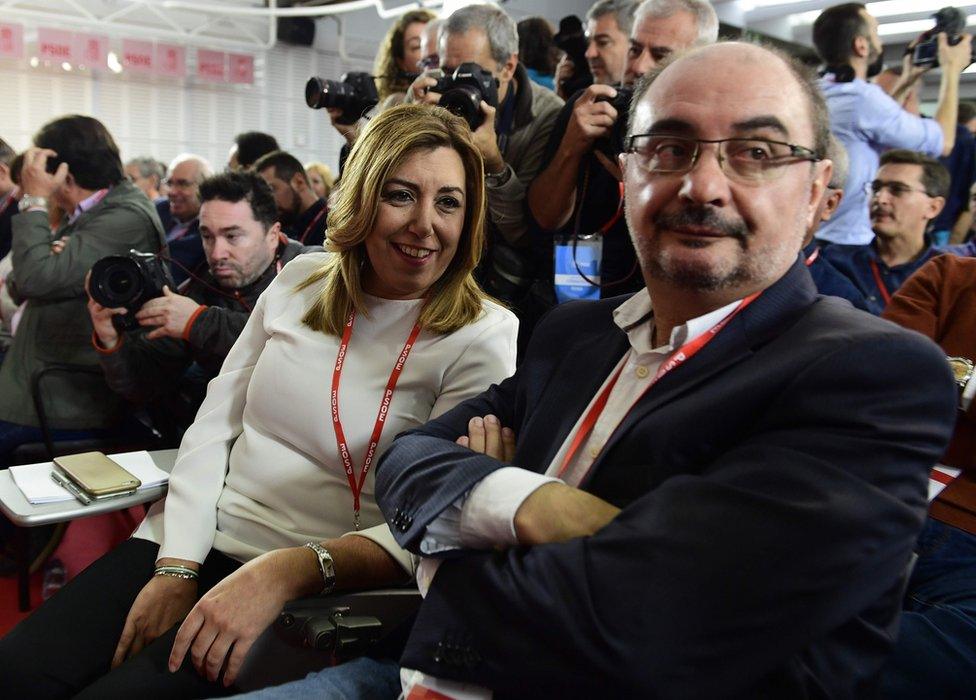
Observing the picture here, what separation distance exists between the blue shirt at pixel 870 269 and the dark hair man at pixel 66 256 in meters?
2.33

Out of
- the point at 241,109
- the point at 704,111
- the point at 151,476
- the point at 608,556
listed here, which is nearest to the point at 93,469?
the point at 151,476

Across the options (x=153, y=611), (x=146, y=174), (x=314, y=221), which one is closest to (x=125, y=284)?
(x=314, y=221)

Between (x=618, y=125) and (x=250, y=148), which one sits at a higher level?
(x=618, y=125)

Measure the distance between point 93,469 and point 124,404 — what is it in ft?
4.10

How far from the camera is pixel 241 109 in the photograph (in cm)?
986

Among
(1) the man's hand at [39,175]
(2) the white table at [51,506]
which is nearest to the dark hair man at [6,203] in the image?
(1) the man's hand at [39,175]

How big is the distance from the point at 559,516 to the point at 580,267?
1.35 meters

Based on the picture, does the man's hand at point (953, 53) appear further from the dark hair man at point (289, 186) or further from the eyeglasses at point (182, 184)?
A: the eyeglasses at point (182, 184)

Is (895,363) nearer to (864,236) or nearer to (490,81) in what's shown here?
(490,81)

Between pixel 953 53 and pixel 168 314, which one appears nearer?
pixel 168 314

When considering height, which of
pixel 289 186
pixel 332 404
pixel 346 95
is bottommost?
pixel 332 404

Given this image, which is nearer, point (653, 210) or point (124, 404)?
point (653, 210)

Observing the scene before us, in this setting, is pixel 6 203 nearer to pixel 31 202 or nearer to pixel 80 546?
pixel 31 202

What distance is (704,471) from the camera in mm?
954
